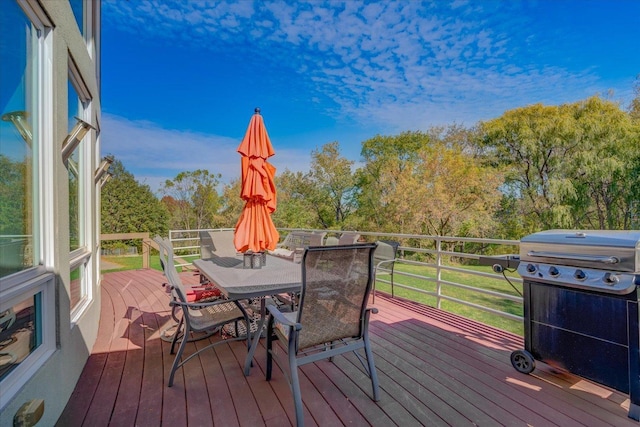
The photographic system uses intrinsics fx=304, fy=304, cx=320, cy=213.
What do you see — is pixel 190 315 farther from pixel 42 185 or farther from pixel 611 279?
pixel 611 279

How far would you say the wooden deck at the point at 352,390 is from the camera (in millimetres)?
1898

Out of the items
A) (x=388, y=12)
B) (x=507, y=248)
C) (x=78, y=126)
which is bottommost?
(x=507, y=248)

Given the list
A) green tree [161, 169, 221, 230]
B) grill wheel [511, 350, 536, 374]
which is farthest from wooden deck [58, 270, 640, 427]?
green tree [161, 169, 221, 230]

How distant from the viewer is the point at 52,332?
1.92 m

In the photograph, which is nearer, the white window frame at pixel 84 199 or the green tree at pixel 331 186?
the white window frame at pixel 84 199

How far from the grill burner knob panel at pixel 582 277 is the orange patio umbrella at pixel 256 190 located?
2.36 m

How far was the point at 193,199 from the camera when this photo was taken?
16.9 metres

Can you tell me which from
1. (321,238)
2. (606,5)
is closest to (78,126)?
(321,238)

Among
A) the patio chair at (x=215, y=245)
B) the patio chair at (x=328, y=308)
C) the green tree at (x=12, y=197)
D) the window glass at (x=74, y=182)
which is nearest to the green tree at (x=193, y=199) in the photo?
the patio chair at (x=215, y=245)

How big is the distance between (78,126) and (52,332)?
4.65 ft

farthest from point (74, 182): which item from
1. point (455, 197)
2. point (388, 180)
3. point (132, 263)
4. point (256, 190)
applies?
point (388, 180)

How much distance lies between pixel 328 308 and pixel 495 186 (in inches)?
644

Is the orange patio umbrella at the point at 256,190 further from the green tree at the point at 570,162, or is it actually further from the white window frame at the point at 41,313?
the green tree at the point at 570,162

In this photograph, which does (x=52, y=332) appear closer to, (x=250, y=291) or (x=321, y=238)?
(x=250, y=291)
